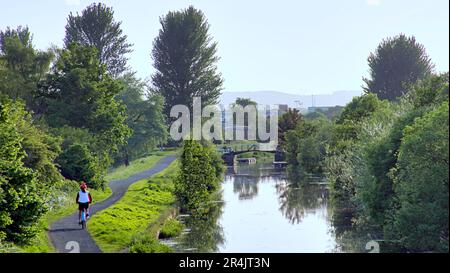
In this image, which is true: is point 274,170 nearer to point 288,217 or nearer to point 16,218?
point 288,217

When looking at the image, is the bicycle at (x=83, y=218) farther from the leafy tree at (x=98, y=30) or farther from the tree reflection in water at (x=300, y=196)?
the leafy tree at (x=98, y=30)

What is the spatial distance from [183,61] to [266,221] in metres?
62.4

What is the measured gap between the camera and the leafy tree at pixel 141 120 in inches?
2864

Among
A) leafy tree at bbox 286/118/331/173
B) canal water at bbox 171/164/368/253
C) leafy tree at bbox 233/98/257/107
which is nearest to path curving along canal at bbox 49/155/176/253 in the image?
canal water at bbox 171/164/368/253

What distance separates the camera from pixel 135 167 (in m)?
66.3

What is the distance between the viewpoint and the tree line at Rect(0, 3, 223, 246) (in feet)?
81.3

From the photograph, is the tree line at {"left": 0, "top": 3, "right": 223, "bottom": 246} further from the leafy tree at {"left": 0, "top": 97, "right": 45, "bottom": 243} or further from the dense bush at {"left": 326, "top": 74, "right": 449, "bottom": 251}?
the dense bush at {"left": 326, "top": 74, "right": 449, "bottom": 251}

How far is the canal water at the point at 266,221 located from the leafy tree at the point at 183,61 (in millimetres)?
35779

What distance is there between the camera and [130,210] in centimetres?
3734

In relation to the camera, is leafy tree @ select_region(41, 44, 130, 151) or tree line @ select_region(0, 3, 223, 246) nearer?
tree line @ select_region(0, 3, 223, 246)

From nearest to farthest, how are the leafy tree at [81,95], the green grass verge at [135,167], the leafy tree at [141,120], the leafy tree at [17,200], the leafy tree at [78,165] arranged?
the leafy tree at [17,200] → the leafy tree at [78,165] → the leafy tree at [81,95] → the green grass verge at [135,167] → the leafy tree at [141,120]

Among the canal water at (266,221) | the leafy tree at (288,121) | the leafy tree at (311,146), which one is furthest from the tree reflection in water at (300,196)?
the leafy tree at (288,121)

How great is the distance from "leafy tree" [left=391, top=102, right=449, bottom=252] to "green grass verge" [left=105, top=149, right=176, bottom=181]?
33366 mm
